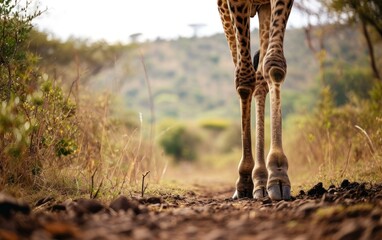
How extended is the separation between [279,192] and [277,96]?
31.2 inches

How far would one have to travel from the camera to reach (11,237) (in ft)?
6.00

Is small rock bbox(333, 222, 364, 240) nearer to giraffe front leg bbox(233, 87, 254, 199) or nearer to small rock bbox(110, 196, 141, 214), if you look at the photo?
small rock bbox(110, 196, 141, 214)

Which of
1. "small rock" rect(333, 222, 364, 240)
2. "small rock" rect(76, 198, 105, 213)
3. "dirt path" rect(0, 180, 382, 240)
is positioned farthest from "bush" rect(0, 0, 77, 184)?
"small rock" rect(333, 222, 364, 240)

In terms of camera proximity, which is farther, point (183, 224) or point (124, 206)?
point (124, 206)

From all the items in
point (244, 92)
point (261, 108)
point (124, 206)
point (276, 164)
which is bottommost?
point (124, 206)

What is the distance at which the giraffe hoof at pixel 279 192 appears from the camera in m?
3.83

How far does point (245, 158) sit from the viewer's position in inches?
203

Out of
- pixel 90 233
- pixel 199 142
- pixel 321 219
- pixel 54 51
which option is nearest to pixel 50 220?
pixel 90 233

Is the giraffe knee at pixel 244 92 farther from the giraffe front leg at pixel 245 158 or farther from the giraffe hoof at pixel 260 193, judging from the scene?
the giraffe hoof at pixel 260 193

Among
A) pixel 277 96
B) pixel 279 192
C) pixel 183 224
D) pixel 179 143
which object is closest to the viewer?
pixel 183 224

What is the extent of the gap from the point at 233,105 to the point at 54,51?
3235 centimetres

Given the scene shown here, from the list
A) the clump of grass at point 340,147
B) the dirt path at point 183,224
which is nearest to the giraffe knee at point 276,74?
the clump of grass at point 340,147

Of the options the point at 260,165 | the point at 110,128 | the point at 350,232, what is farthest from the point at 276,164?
the point at 110,128

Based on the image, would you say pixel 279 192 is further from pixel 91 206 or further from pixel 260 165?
pixel 91 206
